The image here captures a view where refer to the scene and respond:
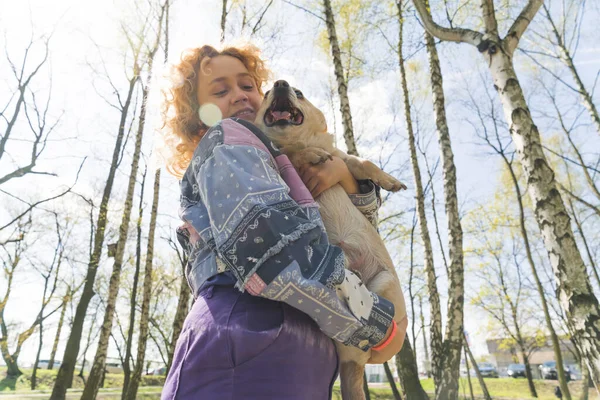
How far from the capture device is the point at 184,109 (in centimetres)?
198

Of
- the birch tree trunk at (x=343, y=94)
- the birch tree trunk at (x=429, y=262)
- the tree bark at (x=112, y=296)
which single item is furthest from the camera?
the tree bark at (x=112, y=296)

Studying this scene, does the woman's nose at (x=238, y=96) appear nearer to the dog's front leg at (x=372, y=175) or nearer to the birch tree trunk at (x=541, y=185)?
the dog's front leg at (x=372, y=175)

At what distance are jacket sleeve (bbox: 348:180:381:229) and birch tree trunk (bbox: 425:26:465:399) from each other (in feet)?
20.9

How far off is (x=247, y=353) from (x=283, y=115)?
1.52 meters

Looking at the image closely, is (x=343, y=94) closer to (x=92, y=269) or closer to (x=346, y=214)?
(x=346, y=214)

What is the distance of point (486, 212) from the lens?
21.3 m

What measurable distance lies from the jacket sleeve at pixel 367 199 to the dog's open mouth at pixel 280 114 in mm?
588

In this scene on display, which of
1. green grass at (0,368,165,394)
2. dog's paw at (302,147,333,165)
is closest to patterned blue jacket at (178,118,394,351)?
dog's paw at (302,147,333,165)

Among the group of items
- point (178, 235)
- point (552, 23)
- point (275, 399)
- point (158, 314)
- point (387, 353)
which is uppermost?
point (552, 23)

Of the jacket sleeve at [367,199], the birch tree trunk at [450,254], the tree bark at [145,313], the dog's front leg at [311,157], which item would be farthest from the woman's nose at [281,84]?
the tree bark at [145,313]

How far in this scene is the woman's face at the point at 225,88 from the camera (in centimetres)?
193

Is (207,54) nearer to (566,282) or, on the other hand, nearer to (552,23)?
(566,282)

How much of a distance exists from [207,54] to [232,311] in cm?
143

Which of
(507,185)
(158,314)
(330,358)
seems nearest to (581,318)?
(330,358)
